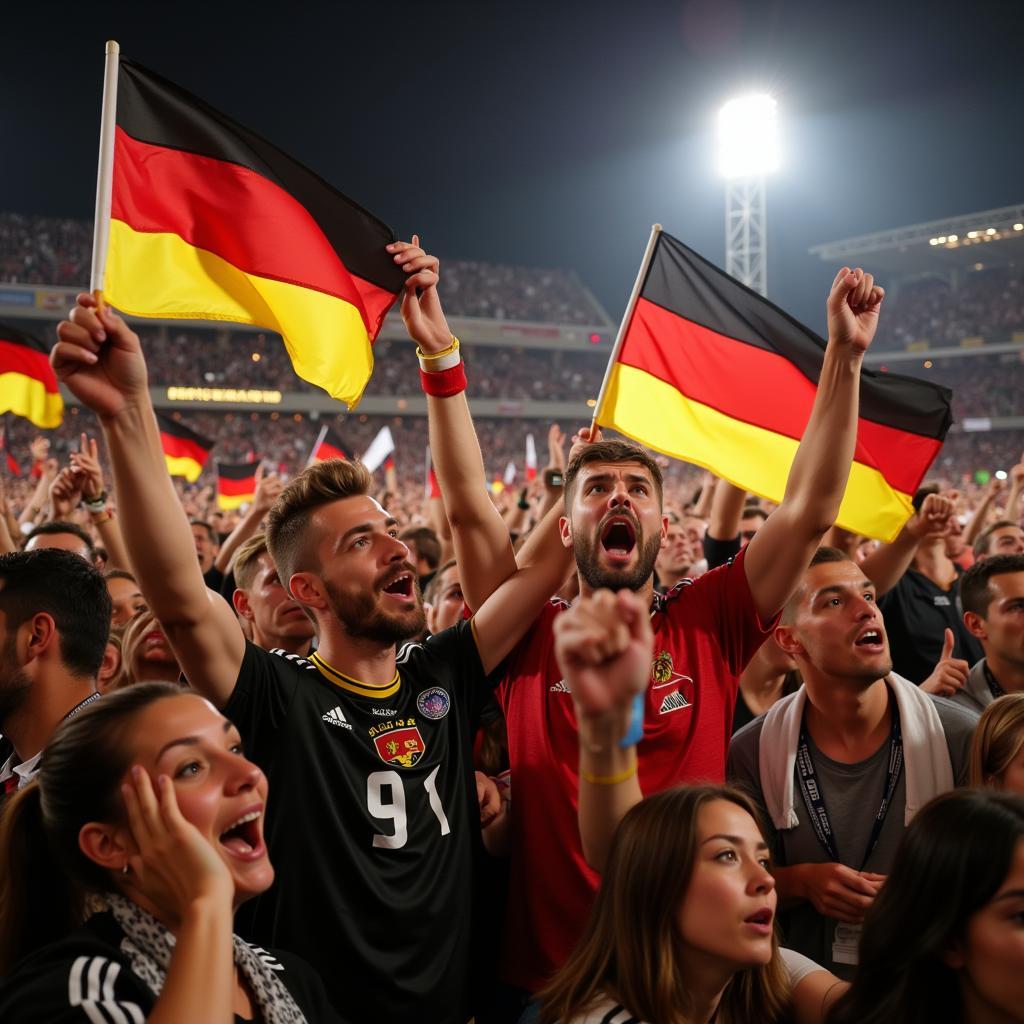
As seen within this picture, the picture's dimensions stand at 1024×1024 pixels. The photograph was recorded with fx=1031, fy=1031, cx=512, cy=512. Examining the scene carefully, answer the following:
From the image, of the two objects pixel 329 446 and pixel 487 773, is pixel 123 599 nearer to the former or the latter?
pixel 487 773

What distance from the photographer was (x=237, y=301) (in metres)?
3.54

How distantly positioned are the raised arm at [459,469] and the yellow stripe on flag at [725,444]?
52.6 inches

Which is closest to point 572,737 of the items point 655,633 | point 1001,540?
point 655,633

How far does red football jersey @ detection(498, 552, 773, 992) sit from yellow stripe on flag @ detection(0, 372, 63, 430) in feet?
16.7

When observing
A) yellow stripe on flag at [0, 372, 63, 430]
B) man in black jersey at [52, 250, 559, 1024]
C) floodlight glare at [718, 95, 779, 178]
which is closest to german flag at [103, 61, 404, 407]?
man in black jersey at [52, 250, 559, 1024]

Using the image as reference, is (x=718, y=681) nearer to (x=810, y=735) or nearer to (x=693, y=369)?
(x=810, y=735)

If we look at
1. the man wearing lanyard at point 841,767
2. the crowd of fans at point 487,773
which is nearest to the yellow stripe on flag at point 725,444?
the crowd of fans at point 487,773

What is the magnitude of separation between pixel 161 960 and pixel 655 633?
5.72ft

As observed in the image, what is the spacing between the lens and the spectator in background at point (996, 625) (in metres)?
4.11

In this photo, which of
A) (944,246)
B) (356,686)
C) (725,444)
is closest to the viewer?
(356,686)

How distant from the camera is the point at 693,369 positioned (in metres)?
4.86

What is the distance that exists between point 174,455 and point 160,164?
26.5ft

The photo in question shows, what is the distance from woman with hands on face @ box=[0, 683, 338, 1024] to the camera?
5.72ft

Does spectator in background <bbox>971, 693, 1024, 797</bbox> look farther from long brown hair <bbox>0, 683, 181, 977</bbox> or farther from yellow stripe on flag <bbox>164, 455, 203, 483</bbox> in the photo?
yellow stripe on flag <bbox>164, 455, 203, 483</bbox>
